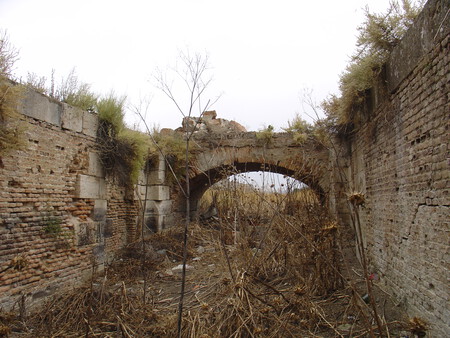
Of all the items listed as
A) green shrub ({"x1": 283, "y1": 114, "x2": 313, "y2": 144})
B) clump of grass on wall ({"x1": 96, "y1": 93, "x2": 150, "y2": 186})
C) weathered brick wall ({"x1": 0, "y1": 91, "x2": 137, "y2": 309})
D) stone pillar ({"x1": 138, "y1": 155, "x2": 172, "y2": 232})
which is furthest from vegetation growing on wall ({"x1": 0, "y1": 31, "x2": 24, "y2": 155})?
green shrub ({"x1": 283, "y1": 114, "x2": 313, "y2": 144})

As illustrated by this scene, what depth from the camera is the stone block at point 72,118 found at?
5.73 meters

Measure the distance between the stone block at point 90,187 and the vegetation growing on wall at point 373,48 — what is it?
15.0ft

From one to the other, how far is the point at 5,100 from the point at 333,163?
641cm

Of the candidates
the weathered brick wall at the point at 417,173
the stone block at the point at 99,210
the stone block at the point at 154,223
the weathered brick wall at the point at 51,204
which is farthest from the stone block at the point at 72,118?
the weathered brick wall at the point at 417,173

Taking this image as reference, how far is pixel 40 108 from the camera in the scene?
17.0 ft

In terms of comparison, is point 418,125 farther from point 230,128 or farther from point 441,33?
point 230,128

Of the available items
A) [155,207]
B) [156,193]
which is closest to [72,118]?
[156,193]

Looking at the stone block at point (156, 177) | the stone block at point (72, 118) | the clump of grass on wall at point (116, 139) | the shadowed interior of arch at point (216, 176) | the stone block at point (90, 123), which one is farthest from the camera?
the shadowed interior of arch at point (216, 176)

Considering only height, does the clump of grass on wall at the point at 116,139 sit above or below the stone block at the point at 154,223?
above

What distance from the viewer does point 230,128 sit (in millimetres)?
9578

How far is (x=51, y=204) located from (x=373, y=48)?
523 centimetres

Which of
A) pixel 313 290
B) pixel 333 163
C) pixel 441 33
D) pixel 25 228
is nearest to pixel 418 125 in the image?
pixel 441 33

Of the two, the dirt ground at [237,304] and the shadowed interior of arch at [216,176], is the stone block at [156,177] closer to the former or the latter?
the shadowed interior of arch at [216,176]

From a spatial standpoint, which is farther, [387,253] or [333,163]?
[333,163]
